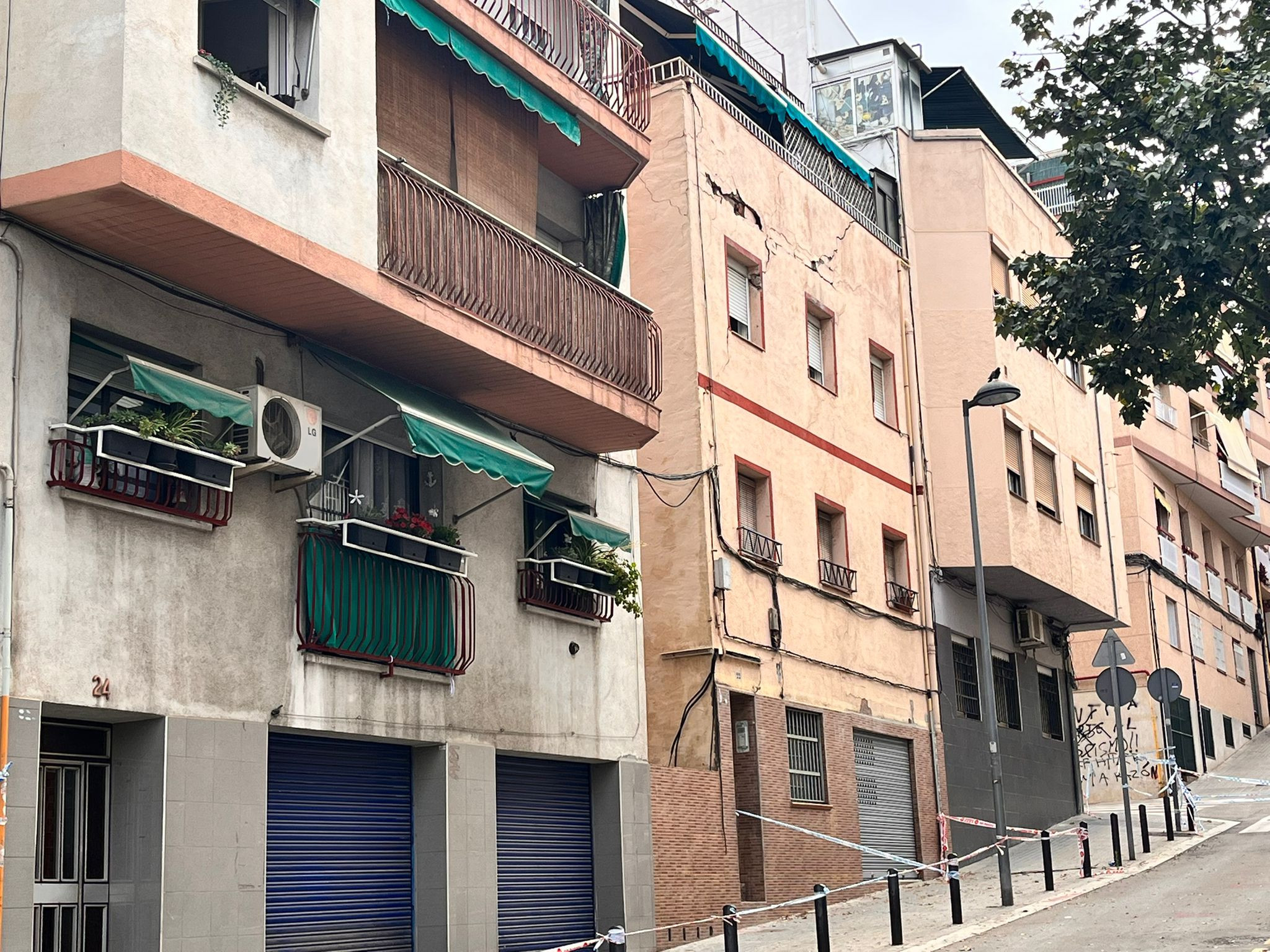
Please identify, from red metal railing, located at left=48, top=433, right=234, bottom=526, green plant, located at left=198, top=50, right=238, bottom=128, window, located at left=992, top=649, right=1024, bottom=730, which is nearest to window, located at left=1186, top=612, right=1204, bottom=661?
window, located at left=992, top=649, right=1024, bottom=730

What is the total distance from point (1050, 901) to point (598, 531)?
22.9ft

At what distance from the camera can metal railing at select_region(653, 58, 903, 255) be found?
20641mm

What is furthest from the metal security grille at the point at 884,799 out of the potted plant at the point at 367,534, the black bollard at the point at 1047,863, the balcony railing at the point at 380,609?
the potted plant at the point at 367,534

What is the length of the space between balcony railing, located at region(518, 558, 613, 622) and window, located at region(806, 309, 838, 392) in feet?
23.9

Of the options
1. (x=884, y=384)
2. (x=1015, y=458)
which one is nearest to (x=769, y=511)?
(x=884, y=384)

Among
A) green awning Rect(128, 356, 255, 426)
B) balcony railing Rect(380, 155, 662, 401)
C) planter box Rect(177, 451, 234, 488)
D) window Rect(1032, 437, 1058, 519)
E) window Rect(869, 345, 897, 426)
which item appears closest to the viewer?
green awning Rect(128, 356, 255, 426)

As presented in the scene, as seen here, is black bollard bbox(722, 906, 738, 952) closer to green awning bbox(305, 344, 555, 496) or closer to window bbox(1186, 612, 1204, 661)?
green awning bbox(305, 344, 555, 496)

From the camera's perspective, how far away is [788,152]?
22922mm

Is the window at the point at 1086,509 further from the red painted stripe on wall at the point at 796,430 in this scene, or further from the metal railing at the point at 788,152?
the metal railing at the point at 788,152

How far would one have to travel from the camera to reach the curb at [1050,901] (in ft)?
51.4

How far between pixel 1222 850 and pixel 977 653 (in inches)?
212

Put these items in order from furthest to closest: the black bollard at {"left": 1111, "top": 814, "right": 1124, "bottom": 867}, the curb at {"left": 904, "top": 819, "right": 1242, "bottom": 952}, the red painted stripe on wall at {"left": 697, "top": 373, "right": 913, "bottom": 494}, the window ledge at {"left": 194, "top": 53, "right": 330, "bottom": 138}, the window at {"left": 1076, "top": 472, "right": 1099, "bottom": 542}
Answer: the window at {"left": 1076, "top": 472, "right": 1099, "bottom": 542}
the black bollard at {"left": 1111, "top": 814, "right": 1124, "bottom": 867}
the red painted stripe on wall at {"left": 697, "top": 373, "right": 913, "bottom": 494}
the curb at {"left": 904, "top": 819, "right": 1242, "bottom": 952}
the window ledge at {"left": 194, "top": 53, "right": 330, "bottom": 138}

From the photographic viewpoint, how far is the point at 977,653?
2641cm

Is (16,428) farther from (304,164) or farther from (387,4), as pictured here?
(387,4)
